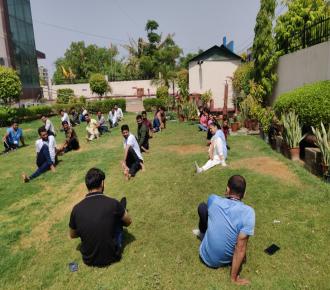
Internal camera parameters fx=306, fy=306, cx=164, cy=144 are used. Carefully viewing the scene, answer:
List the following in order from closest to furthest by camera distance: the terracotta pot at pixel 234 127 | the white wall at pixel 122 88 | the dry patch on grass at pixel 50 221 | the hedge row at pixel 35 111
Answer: the dry patch on grass at pixel 50 221 < the terracotta pot at pixel 234 127 < the hedge row at pixel 35 111 < the white wall at pixel 122 88

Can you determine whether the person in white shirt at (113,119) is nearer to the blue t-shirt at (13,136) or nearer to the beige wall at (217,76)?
the blue t-shirt at (13,136)

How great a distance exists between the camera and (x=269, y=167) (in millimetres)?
7953

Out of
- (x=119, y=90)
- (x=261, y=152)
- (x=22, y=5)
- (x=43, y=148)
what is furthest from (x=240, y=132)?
(x=119, y=90)

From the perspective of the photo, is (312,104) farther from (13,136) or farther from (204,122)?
(13,136)

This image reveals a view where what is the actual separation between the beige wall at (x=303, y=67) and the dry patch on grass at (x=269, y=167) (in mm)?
3014

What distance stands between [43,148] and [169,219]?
548 cm

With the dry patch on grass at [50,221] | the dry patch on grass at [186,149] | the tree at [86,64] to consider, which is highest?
the tree at [86,64]

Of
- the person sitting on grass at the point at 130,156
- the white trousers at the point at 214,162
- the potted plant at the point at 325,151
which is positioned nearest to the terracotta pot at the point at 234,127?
the white trousers at the point at 214,162

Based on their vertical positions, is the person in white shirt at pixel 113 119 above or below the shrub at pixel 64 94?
below

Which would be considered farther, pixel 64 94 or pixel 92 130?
pixel 64 94

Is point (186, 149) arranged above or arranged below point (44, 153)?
below

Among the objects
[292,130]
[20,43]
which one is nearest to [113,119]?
[292,130]

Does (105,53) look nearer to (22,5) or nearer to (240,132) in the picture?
(22,5)

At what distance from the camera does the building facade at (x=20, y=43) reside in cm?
2834
